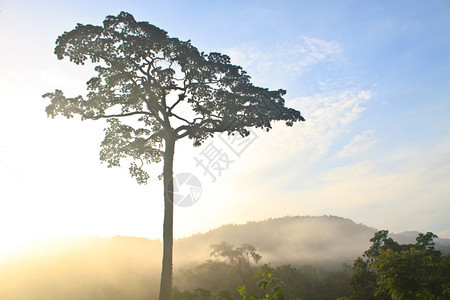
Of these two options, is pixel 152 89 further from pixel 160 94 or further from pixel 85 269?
pixel 85 269

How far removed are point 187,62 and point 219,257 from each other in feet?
112

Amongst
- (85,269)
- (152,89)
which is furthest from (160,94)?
(85,269)

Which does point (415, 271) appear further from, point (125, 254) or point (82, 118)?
point (125, 254)

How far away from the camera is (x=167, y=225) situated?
475 inches

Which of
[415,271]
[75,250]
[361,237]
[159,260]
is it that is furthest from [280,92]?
[361,237]

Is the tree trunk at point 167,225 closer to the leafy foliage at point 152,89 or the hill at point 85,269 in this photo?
the leafy foliage at point 152,89

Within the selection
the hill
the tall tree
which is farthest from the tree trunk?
the hill

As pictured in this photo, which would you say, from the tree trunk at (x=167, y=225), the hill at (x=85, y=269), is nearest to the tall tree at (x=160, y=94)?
the tree trunk at (x=167, y=225)

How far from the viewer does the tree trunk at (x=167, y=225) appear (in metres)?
11.2

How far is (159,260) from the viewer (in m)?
41.4

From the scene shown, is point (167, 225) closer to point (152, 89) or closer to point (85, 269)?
point (152, 89)

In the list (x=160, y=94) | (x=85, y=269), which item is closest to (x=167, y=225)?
(x=160, y=94)

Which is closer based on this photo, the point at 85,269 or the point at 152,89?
the point at 152,89

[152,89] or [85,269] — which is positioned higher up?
[152,89]
